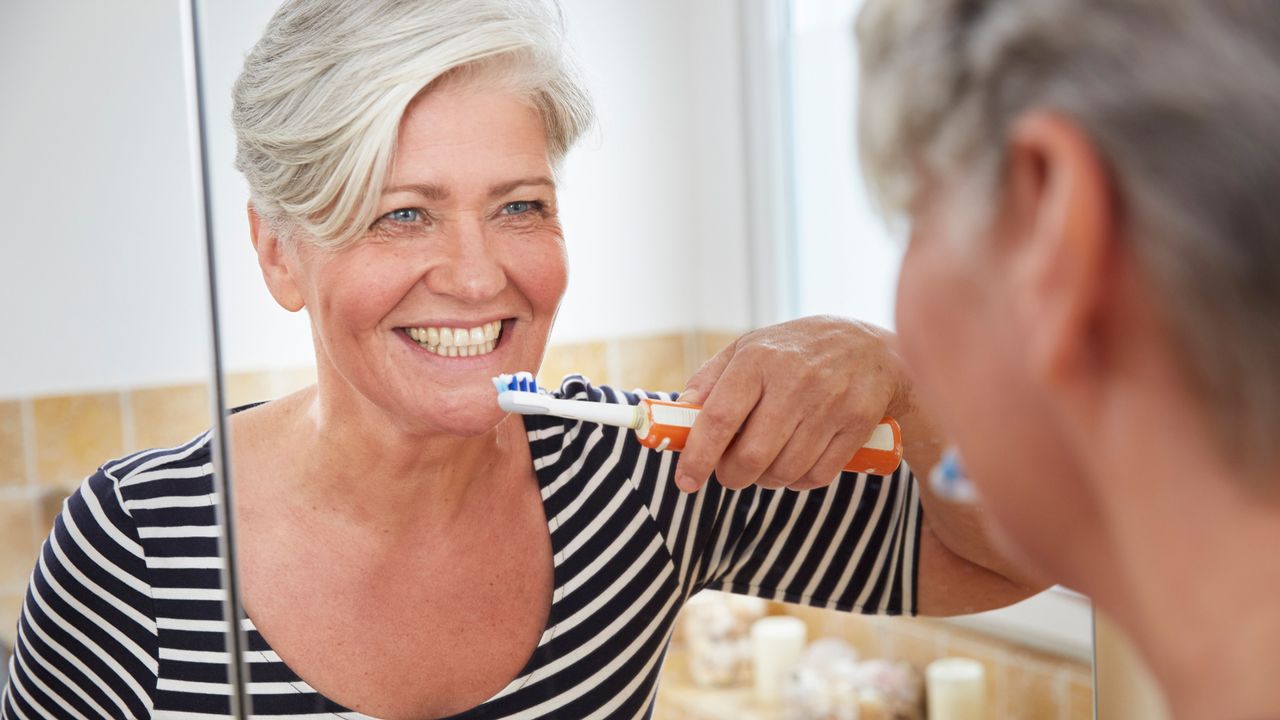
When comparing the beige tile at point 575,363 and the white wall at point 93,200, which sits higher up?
the white wall at point 93,200

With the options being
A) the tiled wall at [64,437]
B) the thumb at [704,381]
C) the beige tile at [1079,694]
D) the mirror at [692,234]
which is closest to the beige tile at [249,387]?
the tiled wall at [64,437]

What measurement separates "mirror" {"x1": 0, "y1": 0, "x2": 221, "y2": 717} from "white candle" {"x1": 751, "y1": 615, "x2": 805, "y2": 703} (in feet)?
0.96

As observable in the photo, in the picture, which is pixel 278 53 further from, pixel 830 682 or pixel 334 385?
pixel 830 682

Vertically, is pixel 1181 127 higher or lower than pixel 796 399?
higher

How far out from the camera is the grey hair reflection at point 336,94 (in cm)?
50

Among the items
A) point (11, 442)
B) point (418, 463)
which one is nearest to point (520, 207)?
point (418, 463)

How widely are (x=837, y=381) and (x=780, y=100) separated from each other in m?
0.16

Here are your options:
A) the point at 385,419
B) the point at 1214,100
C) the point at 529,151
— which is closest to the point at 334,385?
the point at 385,419

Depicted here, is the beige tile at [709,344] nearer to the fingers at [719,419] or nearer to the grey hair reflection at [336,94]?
the fingers at [719,419]

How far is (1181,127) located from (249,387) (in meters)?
0.40

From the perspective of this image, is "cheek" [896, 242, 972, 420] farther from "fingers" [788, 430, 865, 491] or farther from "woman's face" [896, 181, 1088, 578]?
"fingers" [788, 430, 865, 491]

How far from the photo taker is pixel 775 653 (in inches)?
24.1

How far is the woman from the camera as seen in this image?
0.51 m

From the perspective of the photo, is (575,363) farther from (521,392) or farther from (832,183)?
(832,183)
